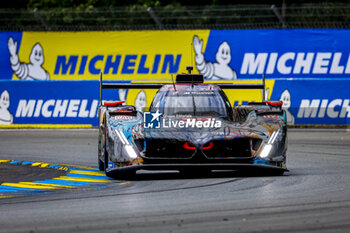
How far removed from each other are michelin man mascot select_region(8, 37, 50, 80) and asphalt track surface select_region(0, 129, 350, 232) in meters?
13.4

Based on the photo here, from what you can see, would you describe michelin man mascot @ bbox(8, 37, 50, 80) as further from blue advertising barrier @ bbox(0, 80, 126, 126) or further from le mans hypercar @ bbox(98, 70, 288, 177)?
le mans hypercar @ bbox(98, 70, 288, 177)

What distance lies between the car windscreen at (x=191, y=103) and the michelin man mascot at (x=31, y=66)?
1327 cm

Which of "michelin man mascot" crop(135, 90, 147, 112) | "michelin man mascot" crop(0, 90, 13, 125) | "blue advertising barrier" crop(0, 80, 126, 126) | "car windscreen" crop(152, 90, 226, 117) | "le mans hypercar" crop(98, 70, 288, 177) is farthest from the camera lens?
"michelin man mascot" crop(0, 90, 13, 125)

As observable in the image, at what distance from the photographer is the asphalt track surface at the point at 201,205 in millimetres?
6029

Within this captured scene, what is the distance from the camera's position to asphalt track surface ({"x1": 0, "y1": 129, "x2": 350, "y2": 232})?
19.8 ft

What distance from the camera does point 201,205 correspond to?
7047 millimetres

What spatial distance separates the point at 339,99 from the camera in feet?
61.9

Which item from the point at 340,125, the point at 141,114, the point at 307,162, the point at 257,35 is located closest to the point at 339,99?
the point at 340,125

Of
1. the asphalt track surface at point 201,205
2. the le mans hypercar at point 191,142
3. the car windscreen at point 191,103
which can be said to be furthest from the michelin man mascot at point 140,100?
the le mans hypercar at point 191,142

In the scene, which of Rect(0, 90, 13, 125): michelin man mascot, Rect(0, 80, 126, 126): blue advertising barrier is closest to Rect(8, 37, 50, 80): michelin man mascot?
Rect(0, 80, 126, 126): blue advertising barrier

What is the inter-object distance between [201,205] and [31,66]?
16.8m

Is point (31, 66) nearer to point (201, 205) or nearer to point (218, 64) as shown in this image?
point (218, 64)

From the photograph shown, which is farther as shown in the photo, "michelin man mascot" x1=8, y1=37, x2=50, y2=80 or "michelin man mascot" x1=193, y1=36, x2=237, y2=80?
"michelin man mascot" x1=8, y1=37, x2=50, y2=80

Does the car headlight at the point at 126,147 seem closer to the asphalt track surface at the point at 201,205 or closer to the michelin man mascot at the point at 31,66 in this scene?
the asphalt track surface at the point at 201,205
